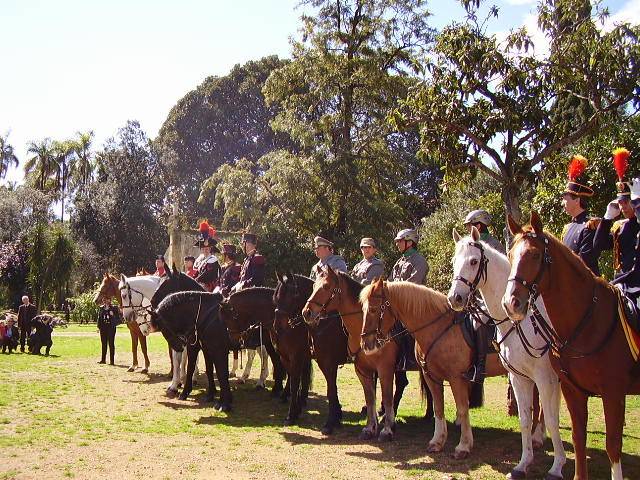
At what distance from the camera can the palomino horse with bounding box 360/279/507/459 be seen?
805cm

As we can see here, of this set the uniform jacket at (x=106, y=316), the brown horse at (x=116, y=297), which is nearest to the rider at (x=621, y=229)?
the brown horse at (x=116, y=297)

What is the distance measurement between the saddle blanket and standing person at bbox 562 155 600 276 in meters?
0.62

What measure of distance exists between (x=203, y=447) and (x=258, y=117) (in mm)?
50893

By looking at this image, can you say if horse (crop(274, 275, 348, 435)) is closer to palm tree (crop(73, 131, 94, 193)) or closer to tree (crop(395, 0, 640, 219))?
tree (crop(395, 0, 640, 219))

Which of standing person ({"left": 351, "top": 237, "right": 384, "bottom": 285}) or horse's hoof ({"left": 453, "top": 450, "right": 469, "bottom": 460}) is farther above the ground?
standing person ({"left": 351, "top": 237, "right": 384, "bottom": 285})

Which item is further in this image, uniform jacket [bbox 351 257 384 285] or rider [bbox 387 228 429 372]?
uniform jacket [bbox 351 257 384 285]

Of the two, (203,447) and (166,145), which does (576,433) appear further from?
(166,145)

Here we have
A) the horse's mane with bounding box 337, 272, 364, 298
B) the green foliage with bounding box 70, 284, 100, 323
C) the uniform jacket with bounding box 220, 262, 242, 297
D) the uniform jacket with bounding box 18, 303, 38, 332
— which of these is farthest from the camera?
the green foliage with bounding box 70, 284, 100, 323

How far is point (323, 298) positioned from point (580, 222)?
3.58m

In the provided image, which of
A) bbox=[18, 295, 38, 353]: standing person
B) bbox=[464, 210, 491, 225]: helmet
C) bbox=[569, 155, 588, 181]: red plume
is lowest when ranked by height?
bbox=[18, 295, 38, 353]: standing person

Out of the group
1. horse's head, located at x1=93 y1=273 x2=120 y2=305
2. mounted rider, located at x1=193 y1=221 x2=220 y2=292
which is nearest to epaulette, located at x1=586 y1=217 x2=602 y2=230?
mounted rider, located at x1=193 y1=221 x2=220 y2=292

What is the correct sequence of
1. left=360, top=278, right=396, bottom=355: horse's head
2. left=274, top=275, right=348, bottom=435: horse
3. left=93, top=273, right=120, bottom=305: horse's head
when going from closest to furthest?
left=360, top=278, right=396, bottom=355: horse's head
left=274, top=275, right=348, bottom=435: horse
left=93, top=273, right=120, bottom=305: horse's head

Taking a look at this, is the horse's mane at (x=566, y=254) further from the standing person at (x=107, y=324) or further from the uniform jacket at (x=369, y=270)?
the standing person at (x=107, y=324)

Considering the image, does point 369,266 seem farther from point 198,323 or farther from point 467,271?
point 467,271
